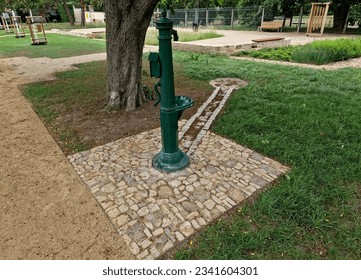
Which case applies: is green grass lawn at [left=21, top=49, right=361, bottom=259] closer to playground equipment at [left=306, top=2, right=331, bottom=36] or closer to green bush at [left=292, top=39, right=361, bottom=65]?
green bush at [left=292, top=39, right=361, bottom=65]

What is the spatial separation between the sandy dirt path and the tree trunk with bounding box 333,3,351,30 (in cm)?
2165

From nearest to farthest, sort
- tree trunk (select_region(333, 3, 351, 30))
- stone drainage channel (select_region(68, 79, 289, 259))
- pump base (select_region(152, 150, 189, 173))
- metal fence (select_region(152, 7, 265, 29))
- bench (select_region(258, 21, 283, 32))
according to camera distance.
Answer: stone drainage channel (select_region(68, 79, 289, 259)) → pump base (select_region(152, 150, 189, 173)) → tree trunk (select_region(333, 3, 351, 30)) → bench (select_region(258, 21, 283, 32)) → metal fence (select_region(152, 7, 265, 29))

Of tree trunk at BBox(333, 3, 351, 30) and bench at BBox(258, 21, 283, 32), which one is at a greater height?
tree trunk at BBox(333, 3, 351, 30)

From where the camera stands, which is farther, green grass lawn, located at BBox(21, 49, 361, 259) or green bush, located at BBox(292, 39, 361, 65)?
green bush, located at BBox(292, 39, 361, 65)

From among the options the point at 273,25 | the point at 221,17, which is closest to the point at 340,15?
the point at 273,25

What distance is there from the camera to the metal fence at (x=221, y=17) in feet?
77.0

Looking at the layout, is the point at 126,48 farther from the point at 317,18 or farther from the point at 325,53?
the point at 317,18

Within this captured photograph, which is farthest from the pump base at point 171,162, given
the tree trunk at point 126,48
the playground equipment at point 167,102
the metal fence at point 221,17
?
the metal fence at point 221,17

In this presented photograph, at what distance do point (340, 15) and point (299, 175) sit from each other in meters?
21.4

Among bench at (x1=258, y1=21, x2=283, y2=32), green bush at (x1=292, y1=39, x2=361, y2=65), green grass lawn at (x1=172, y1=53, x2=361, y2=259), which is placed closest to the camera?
green grass lawn at (x1=172, y1=53, x2=361, y2=259)

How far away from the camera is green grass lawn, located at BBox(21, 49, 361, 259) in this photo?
82.2 inches

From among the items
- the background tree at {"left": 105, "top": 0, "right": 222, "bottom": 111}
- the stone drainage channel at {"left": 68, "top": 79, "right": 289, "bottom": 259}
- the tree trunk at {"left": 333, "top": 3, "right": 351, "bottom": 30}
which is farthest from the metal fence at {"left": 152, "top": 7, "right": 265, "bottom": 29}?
the stone drainage channel at {"left": 68, "top": 79, "right": 289, "bottom": 259}

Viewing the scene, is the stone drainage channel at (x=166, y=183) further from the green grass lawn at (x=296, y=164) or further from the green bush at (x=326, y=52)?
the green bush at (x=326, y=52)

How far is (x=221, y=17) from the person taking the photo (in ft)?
83.5
